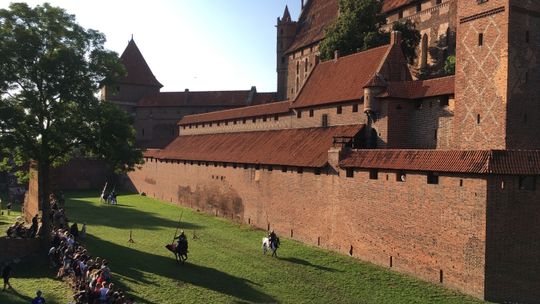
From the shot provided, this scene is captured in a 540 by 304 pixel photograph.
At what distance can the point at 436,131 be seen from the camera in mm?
23000

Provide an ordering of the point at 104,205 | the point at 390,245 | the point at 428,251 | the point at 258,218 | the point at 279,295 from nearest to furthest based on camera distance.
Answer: the point at 279,295 < the point at 428,251 < the point at 390,245 < the point at 258,218 < the point at 104,205

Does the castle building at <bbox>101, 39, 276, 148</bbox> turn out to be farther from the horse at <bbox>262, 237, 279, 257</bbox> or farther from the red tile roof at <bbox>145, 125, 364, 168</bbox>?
the horse at <bbox>262, 237, 279, 257</bbox>

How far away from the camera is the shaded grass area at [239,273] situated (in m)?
16.0

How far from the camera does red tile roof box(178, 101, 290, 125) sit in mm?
33928

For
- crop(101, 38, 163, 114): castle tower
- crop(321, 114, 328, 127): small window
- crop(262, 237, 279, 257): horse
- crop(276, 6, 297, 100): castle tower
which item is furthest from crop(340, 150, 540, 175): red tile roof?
crop(101, 38, 163, 114): castle tower

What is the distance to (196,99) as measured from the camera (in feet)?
189

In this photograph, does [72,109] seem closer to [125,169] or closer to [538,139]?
[125,169]

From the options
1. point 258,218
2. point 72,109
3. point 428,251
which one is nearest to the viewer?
point 428,251

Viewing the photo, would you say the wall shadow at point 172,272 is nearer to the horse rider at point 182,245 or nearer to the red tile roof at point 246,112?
the horse rider at point 182,245

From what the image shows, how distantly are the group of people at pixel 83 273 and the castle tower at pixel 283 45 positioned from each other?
42700 mm

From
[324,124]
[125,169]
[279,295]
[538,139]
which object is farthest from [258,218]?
[538,139]

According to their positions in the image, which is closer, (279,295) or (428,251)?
(279,295)

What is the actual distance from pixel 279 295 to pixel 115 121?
400 inches

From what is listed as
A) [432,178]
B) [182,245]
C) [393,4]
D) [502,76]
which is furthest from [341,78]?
[393,4]
